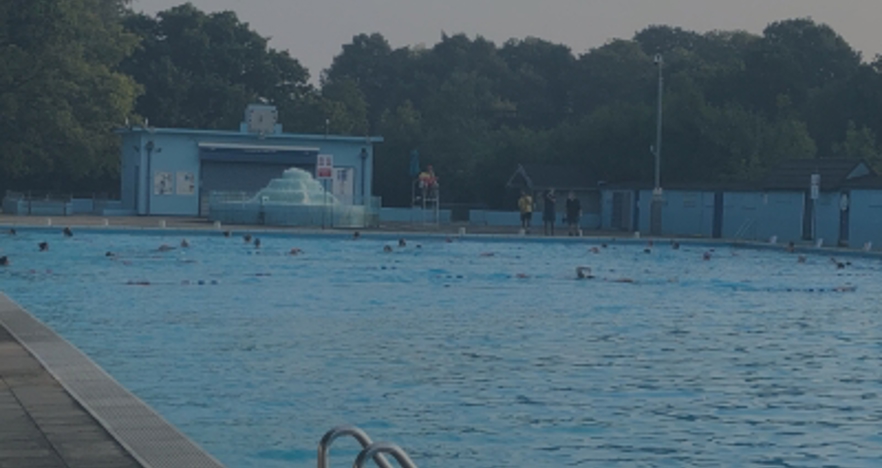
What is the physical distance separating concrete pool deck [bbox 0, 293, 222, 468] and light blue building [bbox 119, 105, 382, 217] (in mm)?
45959

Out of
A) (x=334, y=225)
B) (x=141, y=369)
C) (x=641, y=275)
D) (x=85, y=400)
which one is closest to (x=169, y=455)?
(x=85, y=400)

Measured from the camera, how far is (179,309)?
2073 centimetres

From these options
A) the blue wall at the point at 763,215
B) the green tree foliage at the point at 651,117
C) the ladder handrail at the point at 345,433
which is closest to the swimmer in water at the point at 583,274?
the blue wall at the point at 763,215

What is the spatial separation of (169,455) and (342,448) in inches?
121

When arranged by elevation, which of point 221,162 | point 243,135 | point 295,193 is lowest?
point 295,193

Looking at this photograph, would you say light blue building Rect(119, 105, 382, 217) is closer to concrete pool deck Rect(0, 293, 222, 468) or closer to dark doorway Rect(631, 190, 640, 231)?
dark doorway Rect(631, 190, 640, 231)

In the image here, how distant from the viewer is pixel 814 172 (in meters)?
46.7

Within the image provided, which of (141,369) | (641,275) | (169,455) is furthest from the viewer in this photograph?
(641,275)

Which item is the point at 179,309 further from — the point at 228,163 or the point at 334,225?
Answer: the point at 228,163

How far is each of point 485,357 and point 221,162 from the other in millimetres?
45335

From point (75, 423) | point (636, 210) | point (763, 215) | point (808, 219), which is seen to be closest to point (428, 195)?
point (636, 210)

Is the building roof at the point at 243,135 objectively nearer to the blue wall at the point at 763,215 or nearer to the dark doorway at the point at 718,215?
the dark doorway at the point at 718,215

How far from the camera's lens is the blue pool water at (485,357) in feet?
36.8

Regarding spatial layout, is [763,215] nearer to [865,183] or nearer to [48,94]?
[865,183]
